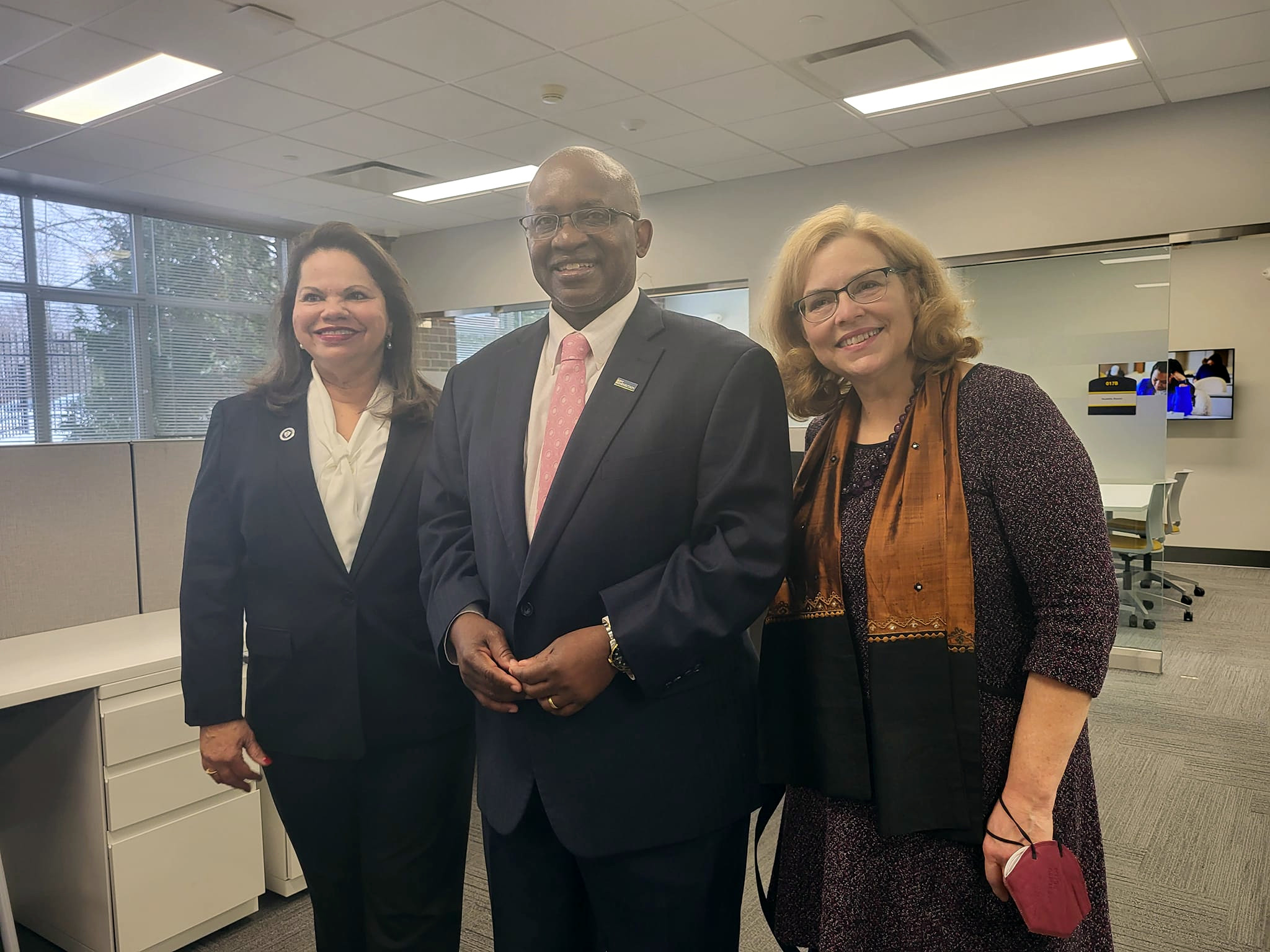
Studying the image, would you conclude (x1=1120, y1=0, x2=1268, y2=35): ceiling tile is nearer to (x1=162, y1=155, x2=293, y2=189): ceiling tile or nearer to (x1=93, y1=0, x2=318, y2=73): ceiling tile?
(x1=93, y1=0, x2=318, y2=73): ceiling tile

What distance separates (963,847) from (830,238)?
0.83 meters

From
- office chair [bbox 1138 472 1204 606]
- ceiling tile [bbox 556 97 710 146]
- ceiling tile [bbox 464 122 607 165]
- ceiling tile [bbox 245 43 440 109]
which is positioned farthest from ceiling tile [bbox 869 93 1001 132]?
office chair [bbox 1138 472 1204 606]

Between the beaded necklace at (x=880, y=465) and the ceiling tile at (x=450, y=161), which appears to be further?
the ceiling tile at (x=450, y=161)

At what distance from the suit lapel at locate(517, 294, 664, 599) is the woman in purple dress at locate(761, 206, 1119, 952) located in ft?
0.86

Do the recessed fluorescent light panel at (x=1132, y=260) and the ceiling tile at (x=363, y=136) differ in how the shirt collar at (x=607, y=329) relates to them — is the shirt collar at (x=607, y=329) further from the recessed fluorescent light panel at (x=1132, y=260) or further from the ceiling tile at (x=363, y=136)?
the recessed fluorescent light panel at (x=1132, y=260)

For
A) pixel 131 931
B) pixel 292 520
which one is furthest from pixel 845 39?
pixel 131 931

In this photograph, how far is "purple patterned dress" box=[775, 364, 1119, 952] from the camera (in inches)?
41.7

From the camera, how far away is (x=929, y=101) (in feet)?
15.1

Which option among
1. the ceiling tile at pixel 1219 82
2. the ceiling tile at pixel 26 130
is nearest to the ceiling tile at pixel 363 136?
the ceiling tile at pixel 26 130

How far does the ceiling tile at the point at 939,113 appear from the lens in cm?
462

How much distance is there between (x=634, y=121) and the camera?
486 centimetres

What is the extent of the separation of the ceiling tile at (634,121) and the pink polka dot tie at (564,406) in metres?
3.69

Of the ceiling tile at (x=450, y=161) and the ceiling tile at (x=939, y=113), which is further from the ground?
the ceiling tile at (x=939, y=113)

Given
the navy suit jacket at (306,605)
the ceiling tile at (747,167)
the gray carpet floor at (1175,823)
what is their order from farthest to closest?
1. the ceiling tile at (747,167)
2. the gray carpet floor at (1175,823)
3. the navy suit jacket at (306,605)
